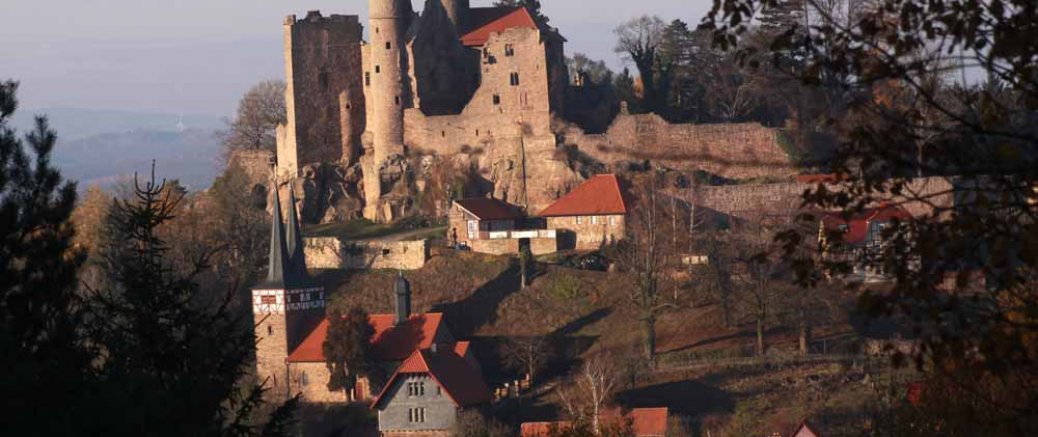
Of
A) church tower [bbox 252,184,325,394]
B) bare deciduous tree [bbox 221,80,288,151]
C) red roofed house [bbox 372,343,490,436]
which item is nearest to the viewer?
red roofed house [bbox 372,343,490,436]

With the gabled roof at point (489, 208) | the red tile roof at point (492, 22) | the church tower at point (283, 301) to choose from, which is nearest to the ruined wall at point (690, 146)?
the gabled roof at point (489, 208)

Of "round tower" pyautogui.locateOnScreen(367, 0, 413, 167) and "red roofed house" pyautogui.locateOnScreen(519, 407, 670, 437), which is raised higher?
"round tower" pyautogui.locateOnScreen(367, 0, 413, 167)

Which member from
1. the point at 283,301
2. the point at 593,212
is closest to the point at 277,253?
the point at 283,301

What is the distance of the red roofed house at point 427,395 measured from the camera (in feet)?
170

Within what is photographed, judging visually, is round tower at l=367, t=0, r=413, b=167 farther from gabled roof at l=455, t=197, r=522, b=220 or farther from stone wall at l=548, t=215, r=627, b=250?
stone wall at l=548, t=215, r=627, b=250

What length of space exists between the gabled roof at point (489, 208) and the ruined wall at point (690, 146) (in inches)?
105

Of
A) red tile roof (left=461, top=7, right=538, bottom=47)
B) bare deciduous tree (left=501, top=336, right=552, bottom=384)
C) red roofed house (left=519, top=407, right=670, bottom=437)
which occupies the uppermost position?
red tile roof (left=461, top=7, right=538, bottom=47)

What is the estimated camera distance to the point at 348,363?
55.1 m

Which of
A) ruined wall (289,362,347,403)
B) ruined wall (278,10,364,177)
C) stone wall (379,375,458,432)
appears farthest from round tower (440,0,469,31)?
stone wall (379,375,458,432)

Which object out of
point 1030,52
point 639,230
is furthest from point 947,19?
point 639,230

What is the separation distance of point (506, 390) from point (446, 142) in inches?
465

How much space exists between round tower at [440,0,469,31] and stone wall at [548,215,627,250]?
26.8 feet

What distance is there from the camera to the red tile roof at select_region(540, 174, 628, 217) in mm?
57906

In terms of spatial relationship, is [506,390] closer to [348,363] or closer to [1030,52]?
[348,363]
